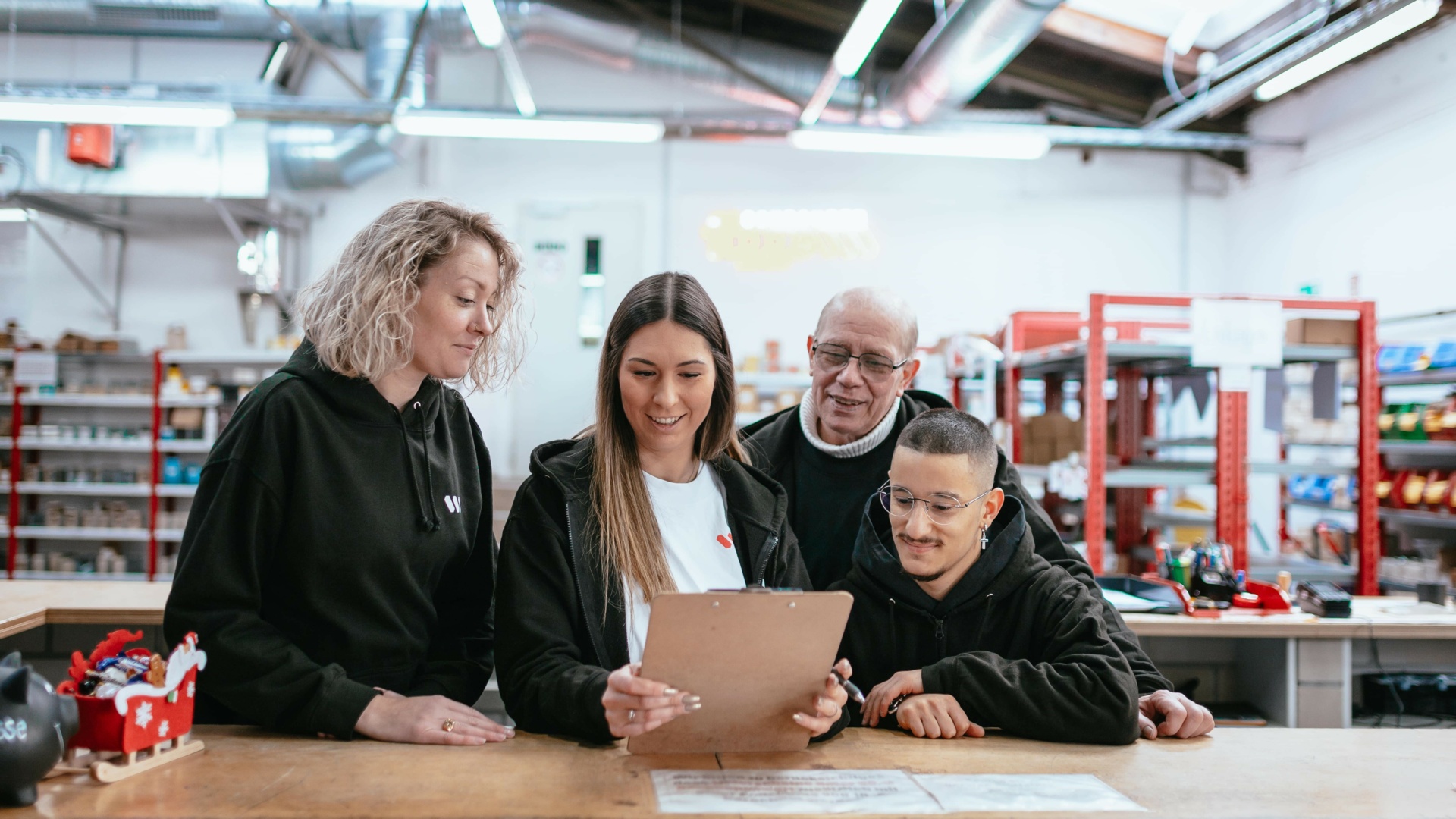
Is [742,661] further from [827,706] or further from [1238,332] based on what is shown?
[1238,332]

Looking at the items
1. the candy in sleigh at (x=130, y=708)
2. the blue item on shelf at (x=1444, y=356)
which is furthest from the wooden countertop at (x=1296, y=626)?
the blue item on shelf at (x=1444, y=356)

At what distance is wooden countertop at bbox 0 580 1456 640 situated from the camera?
2.57 m

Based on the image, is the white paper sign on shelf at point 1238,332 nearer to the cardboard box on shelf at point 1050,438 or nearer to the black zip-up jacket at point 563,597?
the cardboard box on shelf at point 1050,438

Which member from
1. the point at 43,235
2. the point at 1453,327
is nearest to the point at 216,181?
the point at 43,235

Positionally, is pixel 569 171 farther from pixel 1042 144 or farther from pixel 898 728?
pixel 898 728

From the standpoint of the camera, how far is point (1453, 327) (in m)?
5.88

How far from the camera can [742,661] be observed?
1328 mm

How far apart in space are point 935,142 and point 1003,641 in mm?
4889

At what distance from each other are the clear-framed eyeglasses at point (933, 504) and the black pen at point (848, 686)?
344mm

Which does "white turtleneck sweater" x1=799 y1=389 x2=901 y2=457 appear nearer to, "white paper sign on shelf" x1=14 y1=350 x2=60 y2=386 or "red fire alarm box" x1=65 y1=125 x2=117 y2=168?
"red fire alarm box" x1=65 y1=125 x2=117 y2=168

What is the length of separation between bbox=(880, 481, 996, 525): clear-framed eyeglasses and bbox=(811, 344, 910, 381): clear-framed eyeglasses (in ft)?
1.61

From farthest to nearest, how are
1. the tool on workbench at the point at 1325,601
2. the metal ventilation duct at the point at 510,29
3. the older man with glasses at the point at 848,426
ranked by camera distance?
the metal ventilation duct at the point at 510,29 < the tool on workbench at the point at 1325,601 < the older man with glasses at the point at 848,426

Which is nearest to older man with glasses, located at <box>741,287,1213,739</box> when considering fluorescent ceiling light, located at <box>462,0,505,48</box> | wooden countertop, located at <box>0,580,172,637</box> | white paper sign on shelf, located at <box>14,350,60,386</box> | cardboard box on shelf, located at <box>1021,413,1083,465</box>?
wooden countertop, located at <box>0,580,172,637</box>

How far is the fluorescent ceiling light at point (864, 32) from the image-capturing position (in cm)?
427
